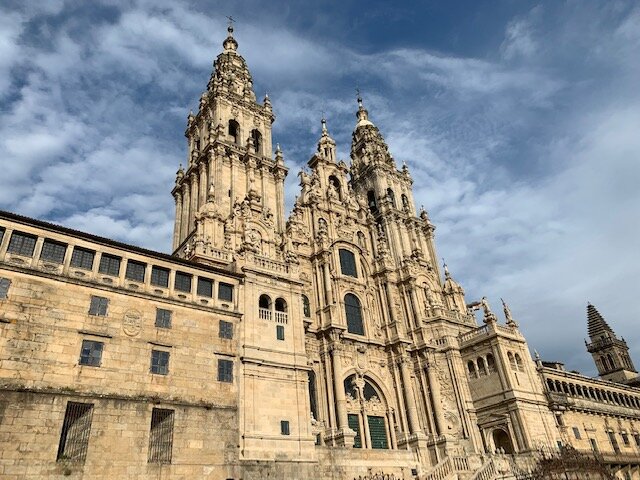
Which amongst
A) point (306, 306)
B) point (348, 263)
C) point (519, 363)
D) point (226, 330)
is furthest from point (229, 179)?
point (519, 363)

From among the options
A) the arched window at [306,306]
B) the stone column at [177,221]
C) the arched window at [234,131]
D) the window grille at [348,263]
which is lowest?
the arched window at [306,306]

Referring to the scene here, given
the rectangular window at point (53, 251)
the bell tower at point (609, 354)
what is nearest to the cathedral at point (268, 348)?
the rectangular window at point (53, 251)

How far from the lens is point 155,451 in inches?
869

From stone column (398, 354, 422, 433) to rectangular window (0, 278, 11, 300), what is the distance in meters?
29.6

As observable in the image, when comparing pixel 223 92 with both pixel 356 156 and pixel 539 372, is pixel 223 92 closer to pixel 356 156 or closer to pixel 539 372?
pixel 356 156

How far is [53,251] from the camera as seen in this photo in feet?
76.6

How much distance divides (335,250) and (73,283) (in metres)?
25.7

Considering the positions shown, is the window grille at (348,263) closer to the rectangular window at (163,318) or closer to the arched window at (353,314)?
the arched window at (353,314)

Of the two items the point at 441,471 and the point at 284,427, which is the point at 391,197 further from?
the point at 284,427

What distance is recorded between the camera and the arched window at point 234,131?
151ft

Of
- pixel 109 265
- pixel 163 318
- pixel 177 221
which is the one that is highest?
pixel 177 221

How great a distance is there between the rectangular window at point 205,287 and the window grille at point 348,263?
1909 centimetres

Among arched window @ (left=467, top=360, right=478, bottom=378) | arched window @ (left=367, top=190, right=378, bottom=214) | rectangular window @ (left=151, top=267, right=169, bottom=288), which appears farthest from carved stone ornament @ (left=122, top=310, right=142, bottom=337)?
arched window @ (left=367, top=190, right=378, bottom=214)

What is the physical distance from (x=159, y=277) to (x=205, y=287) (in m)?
2.55
